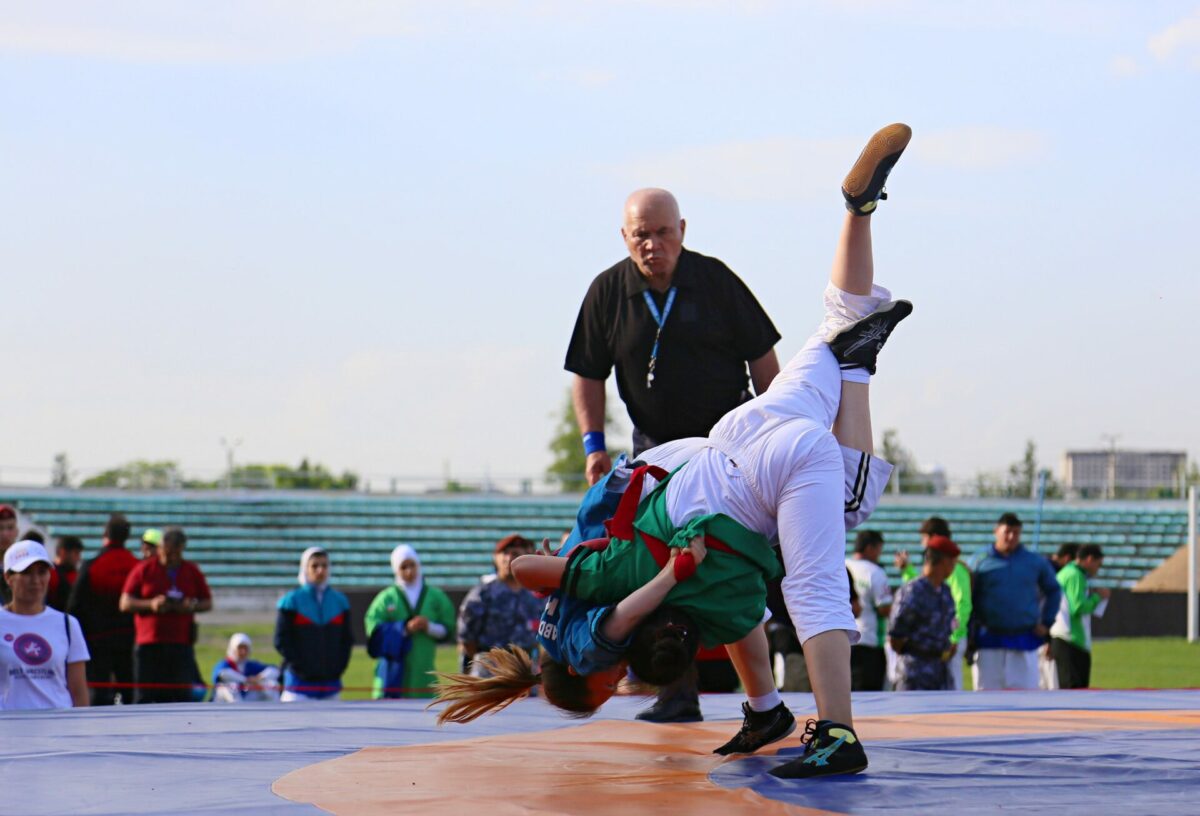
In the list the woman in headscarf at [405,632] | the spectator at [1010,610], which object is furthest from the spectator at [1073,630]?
the woman in headscarf at [405,632]

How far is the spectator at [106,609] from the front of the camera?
10.1 m

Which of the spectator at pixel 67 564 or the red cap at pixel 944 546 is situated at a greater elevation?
the red cap at pixel 944 546

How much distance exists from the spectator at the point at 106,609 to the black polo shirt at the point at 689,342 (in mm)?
5737

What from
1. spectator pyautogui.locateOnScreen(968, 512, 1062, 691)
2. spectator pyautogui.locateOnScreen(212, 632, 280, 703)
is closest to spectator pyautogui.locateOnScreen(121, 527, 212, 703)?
spectator pyautogui.locateOnScreen(212, 632, 280, 703)

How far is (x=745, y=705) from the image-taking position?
14.1 feet

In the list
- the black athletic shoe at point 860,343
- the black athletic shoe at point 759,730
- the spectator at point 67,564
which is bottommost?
the black athletic shoe at point 759,730

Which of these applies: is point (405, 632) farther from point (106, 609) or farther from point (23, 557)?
point (23, 557)

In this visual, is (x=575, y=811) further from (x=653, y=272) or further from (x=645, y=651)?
(x=653, y=272)

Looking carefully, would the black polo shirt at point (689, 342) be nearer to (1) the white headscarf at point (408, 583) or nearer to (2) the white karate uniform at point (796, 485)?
(2) the white karate uniform at point (796, 485)

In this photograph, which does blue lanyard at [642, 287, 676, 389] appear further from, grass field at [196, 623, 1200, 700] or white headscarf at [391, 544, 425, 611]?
grass field at [196, 623, 1200, 700]

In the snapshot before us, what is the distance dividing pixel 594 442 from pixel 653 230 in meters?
0.91

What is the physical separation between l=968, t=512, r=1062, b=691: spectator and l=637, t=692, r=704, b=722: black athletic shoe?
5.62 meters

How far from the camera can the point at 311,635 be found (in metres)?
9.52

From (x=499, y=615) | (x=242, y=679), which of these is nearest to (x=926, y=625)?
(x=499, y=615)
